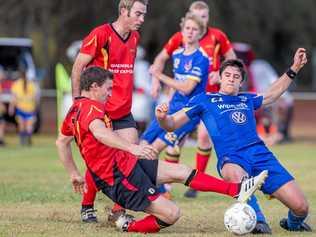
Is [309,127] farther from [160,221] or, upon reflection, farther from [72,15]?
[160,221]

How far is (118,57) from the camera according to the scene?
9.46m

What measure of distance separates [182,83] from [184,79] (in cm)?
20

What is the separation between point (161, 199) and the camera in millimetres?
8375

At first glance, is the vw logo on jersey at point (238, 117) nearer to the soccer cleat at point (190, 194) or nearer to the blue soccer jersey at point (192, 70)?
the blue soccer jersey at point (192, 70)

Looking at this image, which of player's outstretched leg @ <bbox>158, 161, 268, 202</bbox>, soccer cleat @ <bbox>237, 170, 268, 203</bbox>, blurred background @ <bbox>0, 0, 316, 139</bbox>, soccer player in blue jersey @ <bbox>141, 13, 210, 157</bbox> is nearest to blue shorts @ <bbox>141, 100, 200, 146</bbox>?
soccer player in blue jersey @ <bbox>141, 13, 210, 157</bbox>

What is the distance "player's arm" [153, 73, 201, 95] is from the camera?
35.8 feet

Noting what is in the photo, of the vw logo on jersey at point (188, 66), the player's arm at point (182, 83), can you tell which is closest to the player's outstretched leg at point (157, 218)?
the player's arm at point (182, 83)

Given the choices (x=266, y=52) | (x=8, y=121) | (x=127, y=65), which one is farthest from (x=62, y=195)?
(x=266, y=52)

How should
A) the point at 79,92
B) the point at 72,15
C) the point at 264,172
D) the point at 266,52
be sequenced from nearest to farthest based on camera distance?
the point at 264,172 < the point at 79,92 < the point at 72,15 < the point at 266,52

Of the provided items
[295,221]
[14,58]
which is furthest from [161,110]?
[14,58]

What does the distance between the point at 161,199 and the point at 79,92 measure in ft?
4.48

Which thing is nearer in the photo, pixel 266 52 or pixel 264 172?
pixel 264 172

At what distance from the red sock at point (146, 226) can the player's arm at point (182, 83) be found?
2.70m

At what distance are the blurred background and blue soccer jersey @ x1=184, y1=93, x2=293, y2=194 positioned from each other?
15296mm
